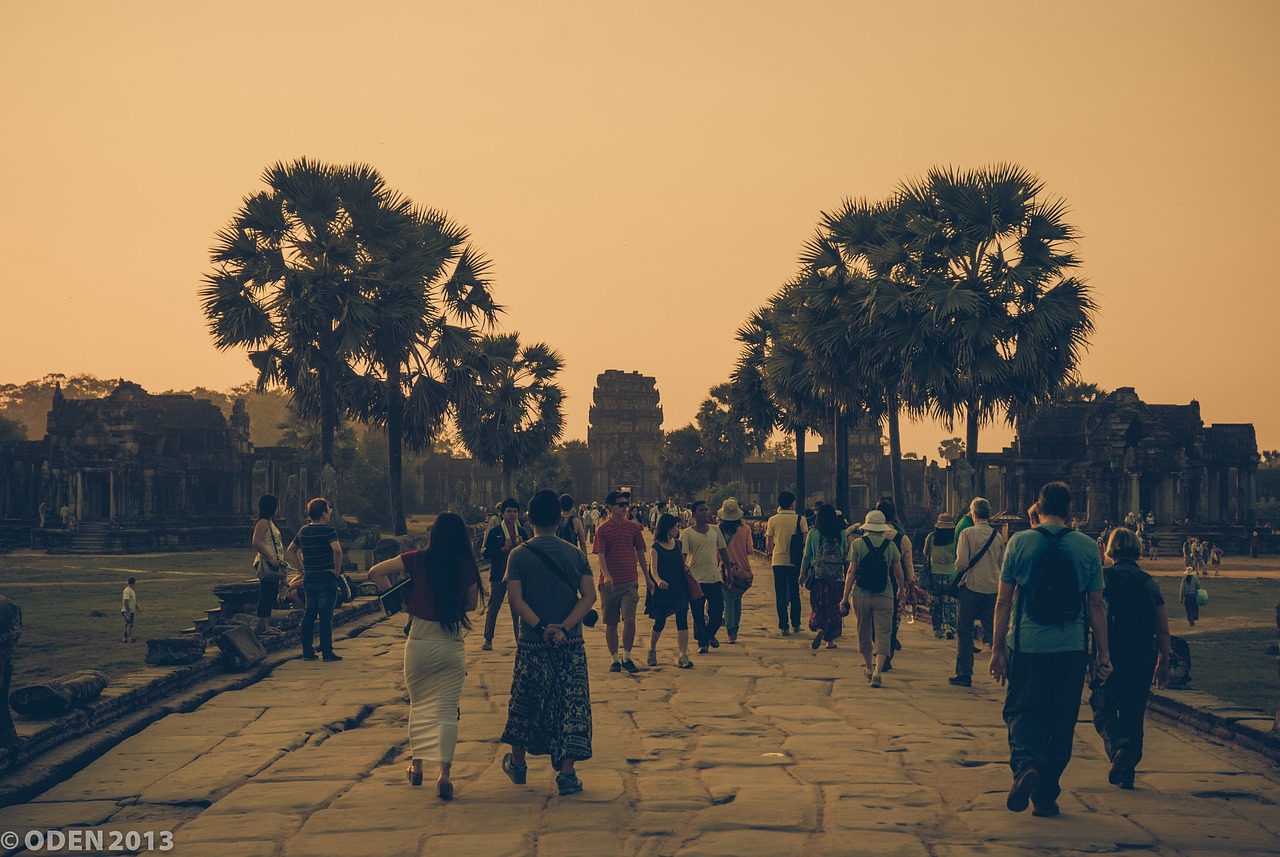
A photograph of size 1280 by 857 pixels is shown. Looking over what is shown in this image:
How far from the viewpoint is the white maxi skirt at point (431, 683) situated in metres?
7.10

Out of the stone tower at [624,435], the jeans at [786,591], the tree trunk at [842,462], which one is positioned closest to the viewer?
the jeans at [786,591]

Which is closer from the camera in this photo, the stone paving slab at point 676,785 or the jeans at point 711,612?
the stone paving slab at point 676,785

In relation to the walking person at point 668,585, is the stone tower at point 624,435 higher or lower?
higher

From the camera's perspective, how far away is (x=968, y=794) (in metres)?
7.00

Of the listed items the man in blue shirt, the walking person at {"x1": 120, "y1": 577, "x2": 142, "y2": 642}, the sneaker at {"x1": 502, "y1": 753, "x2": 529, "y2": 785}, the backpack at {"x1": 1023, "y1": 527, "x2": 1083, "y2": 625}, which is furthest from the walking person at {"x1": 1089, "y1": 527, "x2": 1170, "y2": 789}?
the walking person at {"x1": 120, "y1": 577, "x2": 142, "y2": 642}

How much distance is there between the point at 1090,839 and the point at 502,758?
3681 millimetres

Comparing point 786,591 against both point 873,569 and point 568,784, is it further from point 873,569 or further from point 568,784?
point 568,784

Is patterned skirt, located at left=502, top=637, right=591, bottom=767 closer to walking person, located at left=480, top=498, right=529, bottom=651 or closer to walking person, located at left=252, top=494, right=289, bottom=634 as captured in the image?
walking person, located at left=480, top=498, right=529, bottom=651

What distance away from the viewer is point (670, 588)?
1223 centimetres

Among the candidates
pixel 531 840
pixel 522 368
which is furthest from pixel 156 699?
pixel 522 368

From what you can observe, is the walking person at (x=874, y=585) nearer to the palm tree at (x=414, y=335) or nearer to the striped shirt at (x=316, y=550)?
the striped shirt at (x=316, y=550)

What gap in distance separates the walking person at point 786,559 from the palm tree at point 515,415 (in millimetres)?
21348

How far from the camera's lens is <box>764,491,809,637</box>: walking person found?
48.8 feet

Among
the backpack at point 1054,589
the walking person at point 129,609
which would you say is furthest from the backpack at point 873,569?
the walking person at point 129,609
